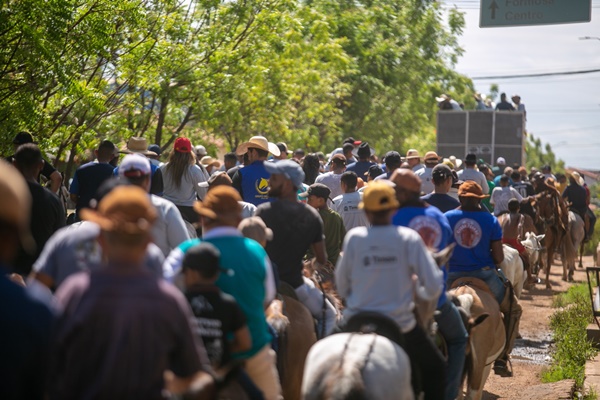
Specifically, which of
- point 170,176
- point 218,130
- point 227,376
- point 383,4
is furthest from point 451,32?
point 227,376

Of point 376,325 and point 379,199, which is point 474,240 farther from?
point 376,325

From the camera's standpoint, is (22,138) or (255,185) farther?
(255,185)

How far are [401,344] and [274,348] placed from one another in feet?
4.54

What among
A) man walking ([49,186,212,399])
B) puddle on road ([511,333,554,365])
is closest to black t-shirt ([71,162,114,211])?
puddle on road ([511,333,554,365])

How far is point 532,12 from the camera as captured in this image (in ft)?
82.6

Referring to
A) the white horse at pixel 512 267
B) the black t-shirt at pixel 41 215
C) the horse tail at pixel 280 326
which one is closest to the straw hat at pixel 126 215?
the horse tail at pixel 280 326

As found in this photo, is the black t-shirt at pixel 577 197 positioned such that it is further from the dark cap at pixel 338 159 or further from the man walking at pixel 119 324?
the man walking at pixel 119 324

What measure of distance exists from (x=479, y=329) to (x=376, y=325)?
3.93 m

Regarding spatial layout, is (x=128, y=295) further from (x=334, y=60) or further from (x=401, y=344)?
(x=334, y=60)

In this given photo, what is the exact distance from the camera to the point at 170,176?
1267 centimetres

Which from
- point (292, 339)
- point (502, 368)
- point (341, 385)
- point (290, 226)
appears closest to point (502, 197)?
point (502, 368)

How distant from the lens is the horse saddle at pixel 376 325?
7.43 metres

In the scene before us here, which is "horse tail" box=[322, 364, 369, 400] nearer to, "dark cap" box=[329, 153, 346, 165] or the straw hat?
the straw hat

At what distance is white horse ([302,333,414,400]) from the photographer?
261 inches
